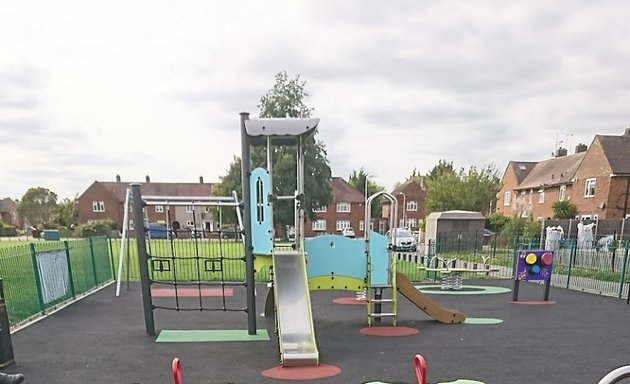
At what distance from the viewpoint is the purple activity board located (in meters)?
10.2

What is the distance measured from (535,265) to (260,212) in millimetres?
6786

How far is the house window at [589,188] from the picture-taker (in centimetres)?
3250

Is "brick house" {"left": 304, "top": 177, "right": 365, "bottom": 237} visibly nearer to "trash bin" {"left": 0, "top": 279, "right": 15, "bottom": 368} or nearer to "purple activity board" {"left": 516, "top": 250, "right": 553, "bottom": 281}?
"purple activity board" {"left": 516, "top": 250, "right": 553, "bottom": 281}

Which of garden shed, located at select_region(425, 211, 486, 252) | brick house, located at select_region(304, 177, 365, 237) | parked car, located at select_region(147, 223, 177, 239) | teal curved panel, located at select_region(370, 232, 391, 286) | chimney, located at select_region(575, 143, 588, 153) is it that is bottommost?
brick house, located at select_region(304, 177, 365, 237)

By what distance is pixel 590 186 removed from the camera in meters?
32.8

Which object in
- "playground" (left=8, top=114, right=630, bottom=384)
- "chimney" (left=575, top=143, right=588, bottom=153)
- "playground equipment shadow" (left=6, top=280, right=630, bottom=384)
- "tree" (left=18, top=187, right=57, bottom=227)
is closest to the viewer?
"playground equipment shadow" (left=6, top=280, right=630, bottom=384)

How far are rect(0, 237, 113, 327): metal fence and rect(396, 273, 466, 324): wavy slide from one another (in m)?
6.73

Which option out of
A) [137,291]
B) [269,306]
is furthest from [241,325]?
[137,291]

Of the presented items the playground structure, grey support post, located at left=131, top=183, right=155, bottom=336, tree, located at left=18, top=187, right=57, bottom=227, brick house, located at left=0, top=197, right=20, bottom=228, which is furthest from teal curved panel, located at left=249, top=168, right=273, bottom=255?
brick house, located at left=0, top=197, right=20, bottom=228

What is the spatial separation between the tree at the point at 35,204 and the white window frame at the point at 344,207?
159ft

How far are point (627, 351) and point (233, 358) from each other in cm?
589

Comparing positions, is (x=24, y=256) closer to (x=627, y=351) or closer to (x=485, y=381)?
(x=485, y=381)

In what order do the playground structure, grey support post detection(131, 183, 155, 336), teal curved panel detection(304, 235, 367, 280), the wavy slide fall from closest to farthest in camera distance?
the playground structure → grey support post detection(131, 183, 155, 336) → teal curved panel detection(304, 235, 367, 280) → the wavy slide

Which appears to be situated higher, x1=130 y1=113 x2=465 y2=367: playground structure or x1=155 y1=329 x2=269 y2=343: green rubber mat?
x1=130 y1=113 x2=465 y2=367: playground structure
